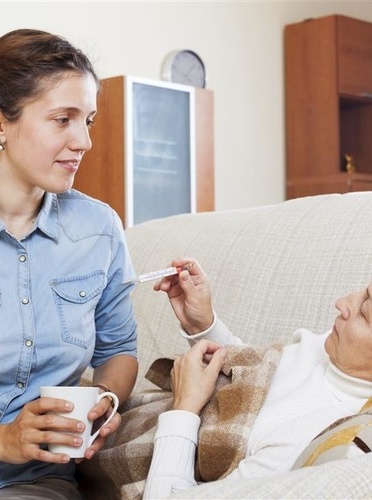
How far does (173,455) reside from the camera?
4.12 feet

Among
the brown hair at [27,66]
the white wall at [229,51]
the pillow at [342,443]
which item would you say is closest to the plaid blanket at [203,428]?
the pillow at [342,443]

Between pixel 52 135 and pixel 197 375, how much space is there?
43cm

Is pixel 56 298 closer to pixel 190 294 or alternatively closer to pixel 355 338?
pixel 190 294

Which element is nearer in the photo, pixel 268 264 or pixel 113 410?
pixel 113 410

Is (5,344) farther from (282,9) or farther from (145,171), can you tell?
(282,9)

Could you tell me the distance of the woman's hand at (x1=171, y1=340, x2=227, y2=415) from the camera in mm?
1329

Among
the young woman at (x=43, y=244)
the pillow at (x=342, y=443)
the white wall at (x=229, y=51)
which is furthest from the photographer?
the white wall at (x=229, y=51)

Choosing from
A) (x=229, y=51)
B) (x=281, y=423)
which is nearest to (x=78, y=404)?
(x=281, y=423)

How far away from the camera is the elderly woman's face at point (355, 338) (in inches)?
49.2

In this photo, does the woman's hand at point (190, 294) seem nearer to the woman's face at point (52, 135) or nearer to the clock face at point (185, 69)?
the woman's face at point (52, 135)

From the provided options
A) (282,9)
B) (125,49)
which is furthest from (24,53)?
(282,9)

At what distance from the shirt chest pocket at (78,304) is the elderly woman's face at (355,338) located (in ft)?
1.33

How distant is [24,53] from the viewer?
137cm

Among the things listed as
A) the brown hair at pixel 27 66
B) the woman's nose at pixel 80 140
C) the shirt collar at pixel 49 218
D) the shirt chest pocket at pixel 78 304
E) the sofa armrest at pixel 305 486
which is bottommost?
the sofa armrest at pixel 305 486
